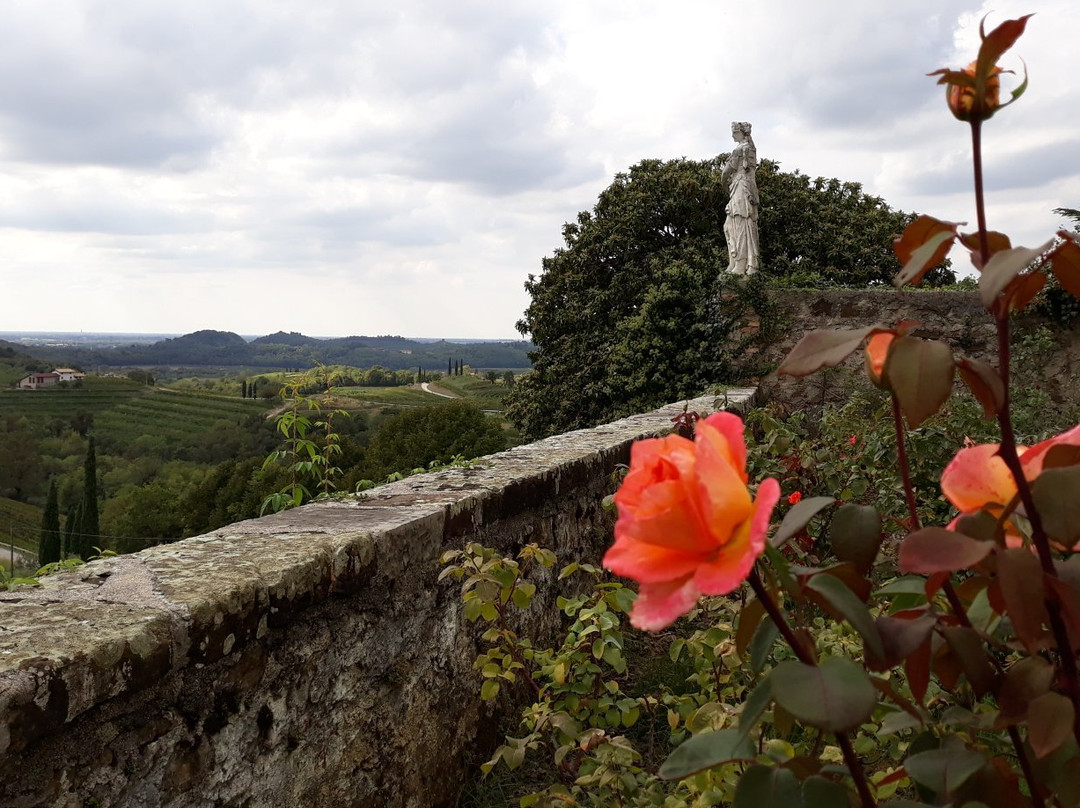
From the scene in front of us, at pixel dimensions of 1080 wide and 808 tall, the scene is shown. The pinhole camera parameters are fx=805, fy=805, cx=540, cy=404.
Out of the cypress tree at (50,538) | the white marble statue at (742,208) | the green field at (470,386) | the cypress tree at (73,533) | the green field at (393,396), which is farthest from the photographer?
the green field at (470,386)

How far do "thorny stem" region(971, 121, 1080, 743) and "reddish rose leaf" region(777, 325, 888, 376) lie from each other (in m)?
0.10

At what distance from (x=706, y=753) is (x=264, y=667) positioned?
1.33 m

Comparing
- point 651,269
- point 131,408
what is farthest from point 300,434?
point 131,408

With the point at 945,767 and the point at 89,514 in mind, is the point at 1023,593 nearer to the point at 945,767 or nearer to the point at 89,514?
the point at 945,767

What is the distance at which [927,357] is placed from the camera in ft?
2.23

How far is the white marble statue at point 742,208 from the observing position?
1144 centimetres

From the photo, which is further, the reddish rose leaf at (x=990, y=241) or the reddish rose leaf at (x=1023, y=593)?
the reddish rose leaf at (x=990, y=241)

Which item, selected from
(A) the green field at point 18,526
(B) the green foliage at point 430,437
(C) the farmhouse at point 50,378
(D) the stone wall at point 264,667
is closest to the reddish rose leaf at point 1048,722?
(D) the stone wall at point 264,667

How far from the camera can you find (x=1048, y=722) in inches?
25.2

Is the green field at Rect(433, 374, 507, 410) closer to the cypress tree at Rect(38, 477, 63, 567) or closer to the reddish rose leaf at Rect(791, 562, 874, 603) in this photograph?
the cypress tree at Rect(38, 477, 63, 567)

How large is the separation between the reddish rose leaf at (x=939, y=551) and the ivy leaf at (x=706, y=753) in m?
0.21

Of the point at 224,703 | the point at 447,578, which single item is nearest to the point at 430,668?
the point at 447,578

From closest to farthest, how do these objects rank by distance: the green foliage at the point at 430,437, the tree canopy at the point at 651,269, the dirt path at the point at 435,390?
the tree canopy at the point at 651,269 → the green foliage at the point at 430,437 → the dirt path at the point at 435,390

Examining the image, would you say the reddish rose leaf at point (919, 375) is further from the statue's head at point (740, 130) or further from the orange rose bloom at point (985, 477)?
the statue's head at point (740, 130)
